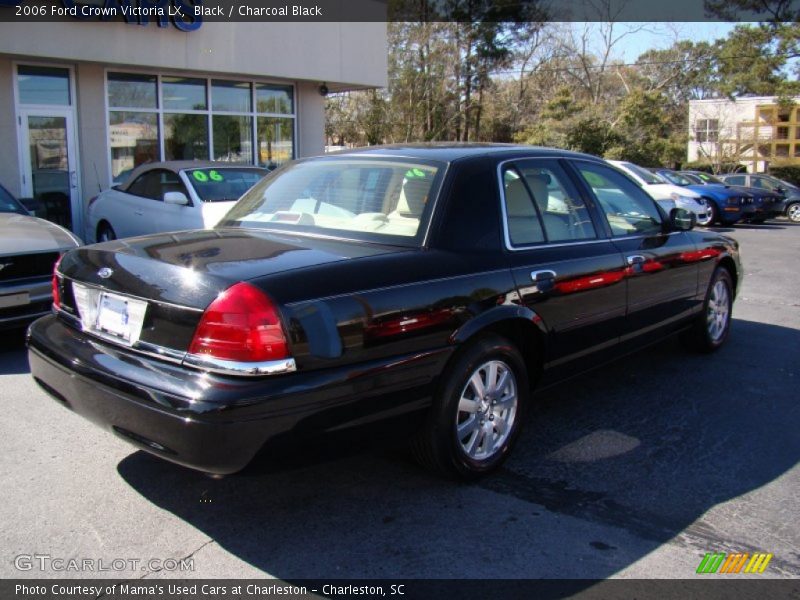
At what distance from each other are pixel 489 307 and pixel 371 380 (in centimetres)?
83

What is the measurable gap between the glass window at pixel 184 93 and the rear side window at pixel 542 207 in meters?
11.7

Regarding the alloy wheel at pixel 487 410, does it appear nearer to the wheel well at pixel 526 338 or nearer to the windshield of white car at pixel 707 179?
the wheel well at pixel 526 338

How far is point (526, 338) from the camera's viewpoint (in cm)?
403

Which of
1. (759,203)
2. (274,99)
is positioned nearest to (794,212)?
(759,203)

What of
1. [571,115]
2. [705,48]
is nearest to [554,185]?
[571,115]

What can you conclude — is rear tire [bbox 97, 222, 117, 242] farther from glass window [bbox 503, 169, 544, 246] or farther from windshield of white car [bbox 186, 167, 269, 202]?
glass window [bbox 503, 169, 544, 246]

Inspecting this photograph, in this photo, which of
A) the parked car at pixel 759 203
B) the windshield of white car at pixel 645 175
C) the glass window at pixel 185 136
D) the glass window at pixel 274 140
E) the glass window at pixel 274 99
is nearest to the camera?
the glass window at pixel 185 136

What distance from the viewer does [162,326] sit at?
309 cm

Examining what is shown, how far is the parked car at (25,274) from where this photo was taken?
5.77m

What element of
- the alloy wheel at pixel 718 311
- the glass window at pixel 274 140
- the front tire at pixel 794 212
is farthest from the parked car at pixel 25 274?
the front tire at pixel 794 212

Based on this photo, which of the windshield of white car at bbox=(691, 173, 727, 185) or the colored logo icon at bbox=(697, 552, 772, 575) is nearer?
the colored logo icon at bbox=(697, 552, 772, 575)

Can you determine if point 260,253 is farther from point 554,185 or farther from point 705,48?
point 705,48

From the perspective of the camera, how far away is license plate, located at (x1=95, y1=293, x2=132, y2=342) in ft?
10.7

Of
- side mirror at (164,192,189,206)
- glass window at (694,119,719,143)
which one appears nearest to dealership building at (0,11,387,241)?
side mirror at (164,192,189,206)
